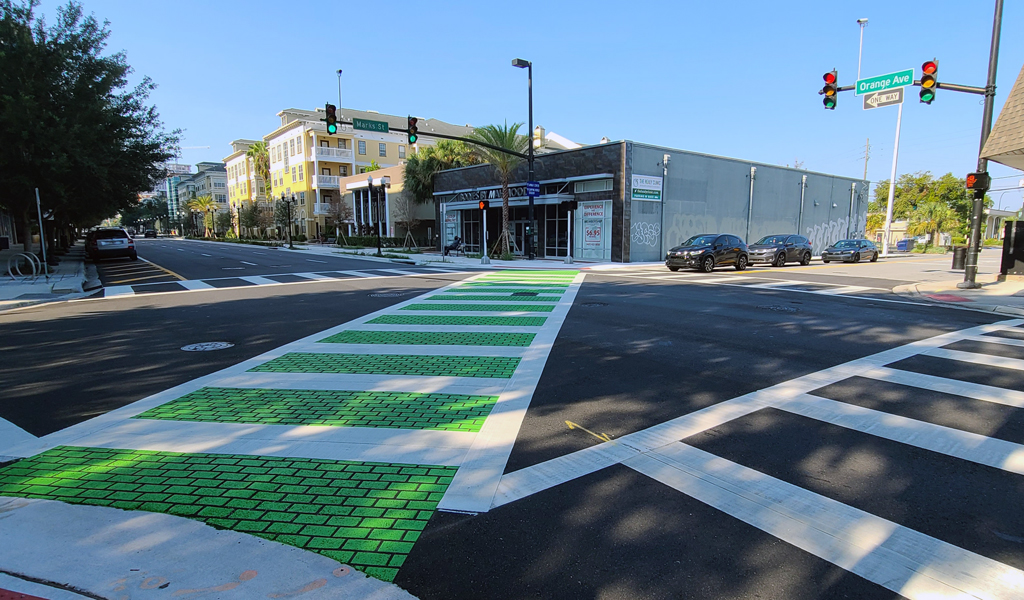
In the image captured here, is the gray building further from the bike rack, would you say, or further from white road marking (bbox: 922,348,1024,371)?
white road marking (bbox: 922,348,1024,371)

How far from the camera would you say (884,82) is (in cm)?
1708

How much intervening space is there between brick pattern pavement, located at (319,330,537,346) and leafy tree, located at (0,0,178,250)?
1632 centimetres

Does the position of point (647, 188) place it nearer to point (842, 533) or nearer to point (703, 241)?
point (703, 241)

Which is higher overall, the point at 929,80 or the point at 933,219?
the point at 929,80

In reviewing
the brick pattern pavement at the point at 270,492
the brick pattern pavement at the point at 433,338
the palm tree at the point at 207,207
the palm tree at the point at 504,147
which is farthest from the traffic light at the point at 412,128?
the palm tree at the point at 207,207

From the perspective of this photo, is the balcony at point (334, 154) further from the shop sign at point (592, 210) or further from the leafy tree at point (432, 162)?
the shop sign at point (592, 210)

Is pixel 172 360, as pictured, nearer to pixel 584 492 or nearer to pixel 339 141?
pixel 584 492

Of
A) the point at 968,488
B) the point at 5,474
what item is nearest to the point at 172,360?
the point at 5,474

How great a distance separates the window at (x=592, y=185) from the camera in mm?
28547

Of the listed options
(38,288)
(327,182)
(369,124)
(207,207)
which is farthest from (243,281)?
(207,207)

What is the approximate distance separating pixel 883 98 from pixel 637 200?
485 inches

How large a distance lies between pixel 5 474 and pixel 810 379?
747 cm

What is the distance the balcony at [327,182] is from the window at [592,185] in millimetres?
39350

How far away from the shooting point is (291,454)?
4.15m
